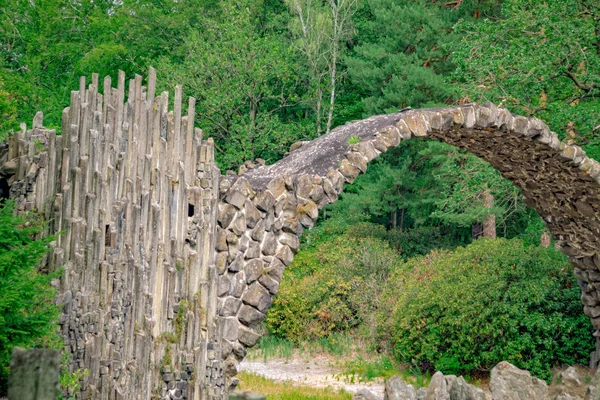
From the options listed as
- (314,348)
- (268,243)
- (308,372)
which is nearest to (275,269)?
(268,243)

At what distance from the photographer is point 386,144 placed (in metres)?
9.72

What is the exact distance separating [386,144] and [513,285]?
4.44 m

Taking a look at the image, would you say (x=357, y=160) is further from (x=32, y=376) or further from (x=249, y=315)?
(x=32, y=376)

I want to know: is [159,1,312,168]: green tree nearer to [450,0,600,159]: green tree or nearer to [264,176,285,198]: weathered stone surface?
[450,0,600,159]: green tree

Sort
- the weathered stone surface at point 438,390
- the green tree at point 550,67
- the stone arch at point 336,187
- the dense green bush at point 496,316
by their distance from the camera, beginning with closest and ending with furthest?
the stone arch at point 336,187 → the weathered stone surface at point 438,390 → the dense green bush at point 496,316 → the green tree at point 550,67

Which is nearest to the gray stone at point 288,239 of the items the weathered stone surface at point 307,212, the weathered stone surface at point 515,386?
the weathered stone surface at point 307,212

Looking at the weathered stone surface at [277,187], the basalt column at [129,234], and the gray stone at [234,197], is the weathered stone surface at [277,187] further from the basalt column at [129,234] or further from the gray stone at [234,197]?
the basalt column at [129,234]

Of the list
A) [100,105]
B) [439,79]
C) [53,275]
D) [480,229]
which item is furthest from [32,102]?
[53,275]

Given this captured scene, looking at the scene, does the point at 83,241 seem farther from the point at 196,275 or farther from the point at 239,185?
the point at 239,185

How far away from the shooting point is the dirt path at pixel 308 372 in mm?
13067

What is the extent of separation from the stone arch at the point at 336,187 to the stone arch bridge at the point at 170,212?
0.02 m

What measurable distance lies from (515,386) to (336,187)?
3.43 meters

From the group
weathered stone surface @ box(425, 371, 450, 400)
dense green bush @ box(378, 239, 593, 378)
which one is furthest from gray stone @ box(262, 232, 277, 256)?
dense green bush @ box(378, 239, 593, 378)

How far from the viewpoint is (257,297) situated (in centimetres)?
913
